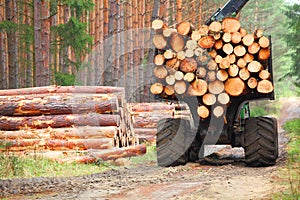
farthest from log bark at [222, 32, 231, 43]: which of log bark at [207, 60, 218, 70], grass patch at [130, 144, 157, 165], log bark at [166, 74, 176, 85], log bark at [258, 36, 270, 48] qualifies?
grass patch at [130, 144, 157, 165]

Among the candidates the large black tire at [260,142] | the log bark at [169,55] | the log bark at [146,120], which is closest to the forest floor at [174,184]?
the large black tire at [260,142]

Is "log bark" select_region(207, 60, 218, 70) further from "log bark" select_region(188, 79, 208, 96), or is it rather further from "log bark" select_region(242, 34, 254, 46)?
"log bark" select_region(242, 34, 254, 46)

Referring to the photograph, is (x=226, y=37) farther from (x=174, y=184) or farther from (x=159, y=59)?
(x=174, y=184)

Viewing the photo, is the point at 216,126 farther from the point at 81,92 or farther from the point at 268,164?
the point at 81,92

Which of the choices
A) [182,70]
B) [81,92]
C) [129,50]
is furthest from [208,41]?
[129,50]

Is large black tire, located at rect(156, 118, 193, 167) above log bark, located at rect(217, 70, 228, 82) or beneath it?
beneath

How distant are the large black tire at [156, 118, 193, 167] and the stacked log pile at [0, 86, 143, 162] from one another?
5.42 ft

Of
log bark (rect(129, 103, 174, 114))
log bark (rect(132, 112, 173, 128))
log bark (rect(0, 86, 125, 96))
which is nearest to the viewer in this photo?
log bark (rect(0, 86, 125, 96))

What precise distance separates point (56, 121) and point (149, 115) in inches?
219

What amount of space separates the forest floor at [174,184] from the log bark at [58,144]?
Answer: 1585 millimetres

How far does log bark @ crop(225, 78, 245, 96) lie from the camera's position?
9203mm

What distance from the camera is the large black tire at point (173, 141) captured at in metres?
9.98

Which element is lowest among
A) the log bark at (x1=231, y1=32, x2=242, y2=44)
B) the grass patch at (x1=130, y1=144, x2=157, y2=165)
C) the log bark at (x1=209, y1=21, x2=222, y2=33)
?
the grass patch at (x1=130, y1=144, x2=157, y2=165)

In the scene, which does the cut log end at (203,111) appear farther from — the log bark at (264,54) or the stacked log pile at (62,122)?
the stacked log pile at (62,122)
